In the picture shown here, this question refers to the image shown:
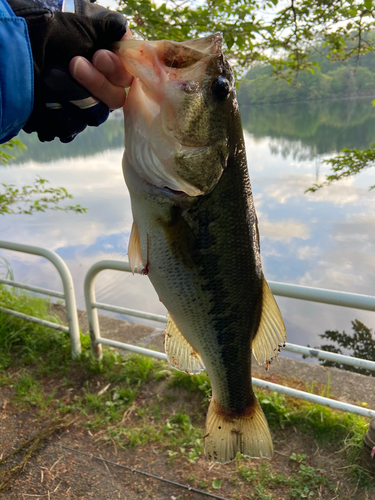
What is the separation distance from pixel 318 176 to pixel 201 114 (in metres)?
12.2

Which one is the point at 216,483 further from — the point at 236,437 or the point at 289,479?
the point at 236,437

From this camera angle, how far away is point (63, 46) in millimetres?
1195

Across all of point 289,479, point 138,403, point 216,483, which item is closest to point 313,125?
point 138,403

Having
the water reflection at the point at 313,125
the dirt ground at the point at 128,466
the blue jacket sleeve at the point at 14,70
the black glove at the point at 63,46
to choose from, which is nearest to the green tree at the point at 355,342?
the dirt ground at the point at 128,466

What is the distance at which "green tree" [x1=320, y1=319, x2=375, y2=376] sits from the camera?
4.97 meters

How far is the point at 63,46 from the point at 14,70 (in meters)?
0.19

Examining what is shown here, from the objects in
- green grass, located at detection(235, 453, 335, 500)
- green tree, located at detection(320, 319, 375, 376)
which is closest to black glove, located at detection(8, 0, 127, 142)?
green grass, located at detection(235, 453, 335, 500)

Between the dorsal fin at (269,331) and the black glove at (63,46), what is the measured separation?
1027 millimetres

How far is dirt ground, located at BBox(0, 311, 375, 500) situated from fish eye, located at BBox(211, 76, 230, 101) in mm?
2605

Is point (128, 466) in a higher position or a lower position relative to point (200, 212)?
lower

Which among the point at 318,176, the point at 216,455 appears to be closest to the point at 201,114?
the point at 216,455

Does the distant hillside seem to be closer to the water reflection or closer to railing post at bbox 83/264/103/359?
the water reflection

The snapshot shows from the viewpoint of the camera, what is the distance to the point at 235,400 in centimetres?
167

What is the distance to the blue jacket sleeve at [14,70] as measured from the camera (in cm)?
107
